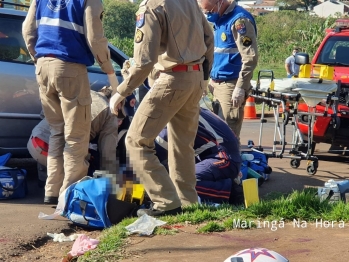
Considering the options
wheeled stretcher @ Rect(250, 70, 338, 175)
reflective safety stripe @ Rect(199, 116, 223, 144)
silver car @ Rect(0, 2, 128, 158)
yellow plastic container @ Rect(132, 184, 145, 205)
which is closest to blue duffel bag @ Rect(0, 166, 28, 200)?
silver car @ Rect(0, 2, 128, 158)

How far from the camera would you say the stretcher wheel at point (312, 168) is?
28.1ft

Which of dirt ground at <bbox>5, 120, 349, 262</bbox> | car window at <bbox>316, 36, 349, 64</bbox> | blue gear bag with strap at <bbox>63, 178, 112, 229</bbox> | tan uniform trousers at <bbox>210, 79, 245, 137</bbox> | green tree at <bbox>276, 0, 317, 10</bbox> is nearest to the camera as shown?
dirt ground at <bbox>5, 120, 349, 262</bbox>

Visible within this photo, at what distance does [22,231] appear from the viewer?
5.69m

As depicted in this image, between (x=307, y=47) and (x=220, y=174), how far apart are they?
2895 cm

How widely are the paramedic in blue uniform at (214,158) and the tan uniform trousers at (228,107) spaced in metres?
0.46

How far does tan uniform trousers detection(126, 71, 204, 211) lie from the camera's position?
17.6 feet

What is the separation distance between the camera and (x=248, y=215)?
17.7 ft

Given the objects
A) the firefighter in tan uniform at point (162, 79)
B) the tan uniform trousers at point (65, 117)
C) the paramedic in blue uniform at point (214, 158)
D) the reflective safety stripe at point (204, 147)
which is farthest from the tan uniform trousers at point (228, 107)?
the firefighter in tan uniform at point (162, 79)

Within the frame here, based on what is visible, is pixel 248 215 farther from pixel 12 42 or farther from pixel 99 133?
pixel 12 42

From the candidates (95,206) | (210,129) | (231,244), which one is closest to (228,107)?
(210,129)

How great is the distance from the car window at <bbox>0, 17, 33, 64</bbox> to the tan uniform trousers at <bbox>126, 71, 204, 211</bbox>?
260 centimetres

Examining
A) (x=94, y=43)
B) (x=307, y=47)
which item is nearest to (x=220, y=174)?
(x=94, y=43)

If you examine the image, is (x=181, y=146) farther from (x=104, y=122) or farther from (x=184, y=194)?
(x=104, y=122)

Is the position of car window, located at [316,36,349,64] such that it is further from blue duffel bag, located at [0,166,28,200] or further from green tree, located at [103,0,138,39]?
green tree, located at [103,0,138,39]
